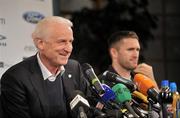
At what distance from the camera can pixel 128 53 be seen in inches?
147

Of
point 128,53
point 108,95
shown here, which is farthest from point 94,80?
point 128,53

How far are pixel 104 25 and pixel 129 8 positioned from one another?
0.38 metres

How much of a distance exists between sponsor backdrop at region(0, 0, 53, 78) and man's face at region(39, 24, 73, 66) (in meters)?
1.69

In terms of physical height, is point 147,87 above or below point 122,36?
below

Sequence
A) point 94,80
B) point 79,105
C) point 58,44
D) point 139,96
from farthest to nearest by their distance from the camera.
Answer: point 58,44 → point 139,96 → point 94,80 → point 79,105

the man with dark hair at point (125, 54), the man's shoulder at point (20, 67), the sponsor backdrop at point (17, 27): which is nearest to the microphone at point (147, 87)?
the man's shoulder at point (20, 67)

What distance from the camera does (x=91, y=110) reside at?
201 cm

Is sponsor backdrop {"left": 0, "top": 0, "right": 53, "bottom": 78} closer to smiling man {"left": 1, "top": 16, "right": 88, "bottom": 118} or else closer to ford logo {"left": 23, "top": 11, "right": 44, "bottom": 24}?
ford logo {"left": 23, "top": 11, "right": 44, "bottom": 24}

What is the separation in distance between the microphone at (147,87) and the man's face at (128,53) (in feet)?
4.22

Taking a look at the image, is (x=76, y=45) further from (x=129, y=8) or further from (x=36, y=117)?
(x=36, y=117)

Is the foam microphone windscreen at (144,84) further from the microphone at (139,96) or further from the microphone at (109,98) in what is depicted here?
the microphone at (109,98)

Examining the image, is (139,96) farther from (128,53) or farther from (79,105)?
(128,53)

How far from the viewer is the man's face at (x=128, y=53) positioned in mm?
3668

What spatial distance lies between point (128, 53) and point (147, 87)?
1.52m
